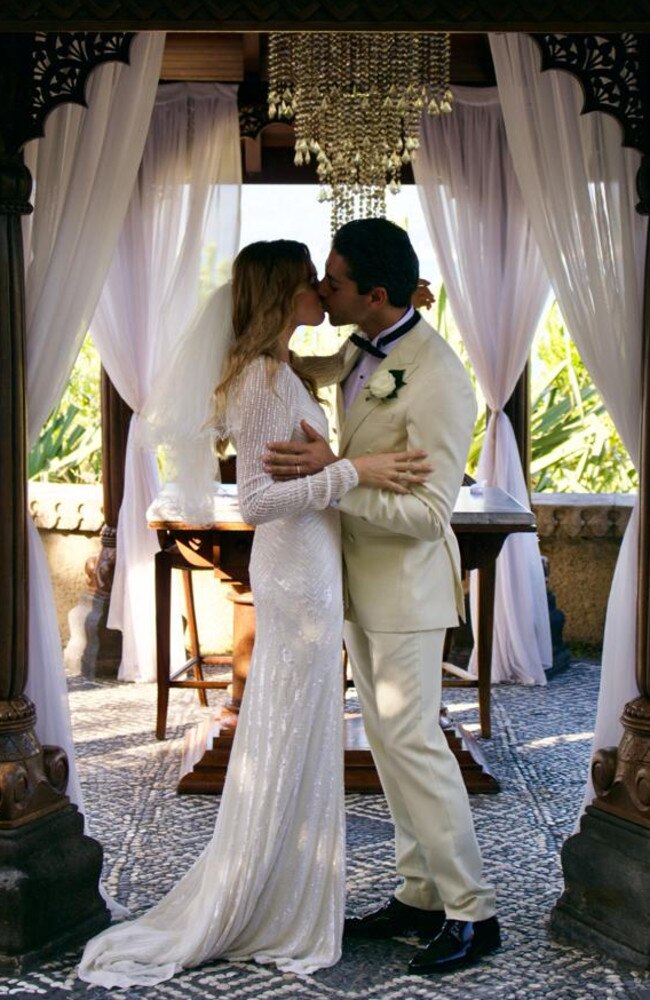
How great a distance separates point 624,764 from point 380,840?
3.66ft

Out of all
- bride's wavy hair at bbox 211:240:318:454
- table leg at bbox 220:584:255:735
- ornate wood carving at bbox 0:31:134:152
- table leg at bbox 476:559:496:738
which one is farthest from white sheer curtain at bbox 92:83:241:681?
bride's wavy hair at bbox 211:240:318:454

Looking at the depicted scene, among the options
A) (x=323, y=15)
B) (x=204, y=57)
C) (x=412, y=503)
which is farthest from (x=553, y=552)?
(x=323, y=15)

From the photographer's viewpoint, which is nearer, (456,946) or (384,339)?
(456,946)

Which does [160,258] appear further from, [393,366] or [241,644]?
[393,366]

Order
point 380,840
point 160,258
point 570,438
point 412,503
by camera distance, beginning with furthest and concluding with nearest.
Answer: point 570,438 < point 160,258 < point 380,840 < point 412,503

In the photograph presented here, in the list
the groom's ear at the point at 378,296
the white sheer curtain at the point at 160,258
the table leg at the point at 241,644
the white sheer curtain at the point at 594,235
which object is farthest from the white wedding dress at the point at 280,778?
the white sheer curtain at the point at 160,258

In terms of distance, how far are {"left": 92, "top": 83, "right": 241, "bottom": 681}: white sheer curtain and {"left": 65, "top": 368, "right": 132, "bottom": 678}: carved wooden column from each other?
0.62 ft

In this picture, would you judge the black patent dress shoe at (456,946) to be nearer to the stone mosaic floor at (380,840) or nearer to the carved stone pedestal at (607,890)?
the stone mosaic floor at (380,840)

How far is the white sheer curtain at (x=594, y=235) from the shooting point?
345cm

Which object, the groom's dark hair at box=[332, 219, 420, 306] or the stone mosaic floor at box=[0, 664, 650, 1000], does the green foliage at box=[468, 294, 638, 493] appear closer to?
the stone mosaic floor at box=[0, 664, 650, 1000]

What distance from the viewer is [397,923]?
347 centimetres

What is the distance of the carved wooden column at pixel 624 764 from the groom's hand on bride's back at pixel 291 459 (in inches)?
32.7

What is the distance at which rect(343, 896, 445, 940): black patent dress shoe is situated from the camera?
3.46m

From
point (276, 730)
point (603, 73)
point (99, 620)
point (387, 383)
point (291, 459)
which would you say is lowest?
point (276, 730)
